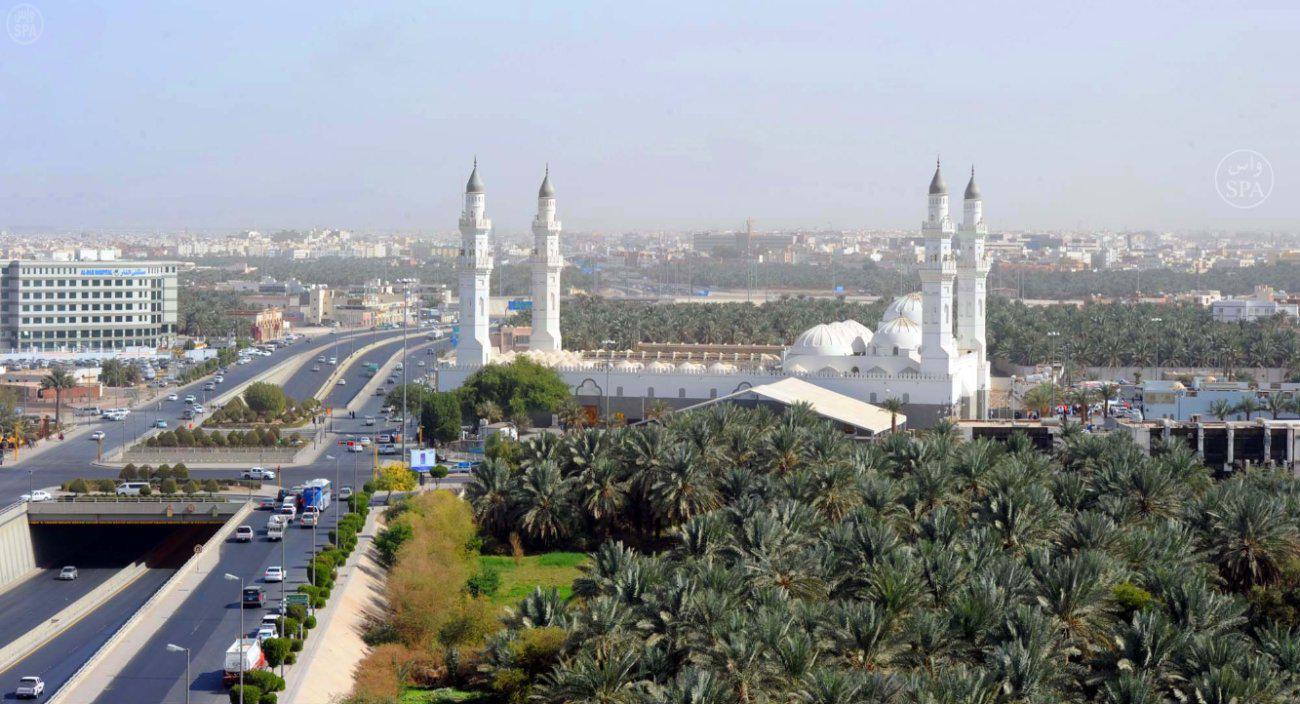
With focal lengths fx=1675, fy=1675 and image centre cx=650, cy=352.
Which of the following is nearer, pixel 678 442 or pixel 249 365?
pixel 678 442

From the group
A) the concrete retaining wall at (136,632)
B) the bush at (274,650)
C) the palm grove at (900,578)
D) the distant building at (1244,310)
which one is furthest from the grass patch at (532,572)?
the distant building at (1244,310)

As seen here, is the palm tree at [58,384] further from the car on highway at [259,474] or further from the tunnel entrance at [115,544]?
the tunnel entrance at [115,544]

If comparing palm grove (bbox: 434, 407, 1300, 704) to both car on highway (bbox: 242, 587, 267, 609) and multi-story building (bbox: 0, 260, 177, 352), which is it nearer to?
car on highway (bbox: 242, 587, 267, 609)

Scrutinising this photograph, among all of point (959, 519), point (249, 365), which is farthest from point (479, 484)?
point (249, 365)

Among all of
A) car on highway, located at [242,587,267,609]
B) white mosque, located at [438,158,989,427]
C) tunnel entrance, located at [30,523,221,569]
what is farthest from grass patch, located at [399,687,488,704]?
white mosque, located at [438,158,989,427]

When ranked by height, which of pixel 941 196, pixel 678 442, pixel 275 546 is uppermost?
pixel 941 196

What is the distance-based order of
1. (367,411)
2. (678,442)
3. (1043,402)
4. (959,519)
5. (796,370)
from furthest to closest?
(367,411)
(1043,402)
(796,370)
(678,442)
(959,519)

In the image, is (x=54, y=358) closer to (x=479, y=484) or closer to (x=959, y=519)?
(x=479, y=484)
